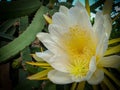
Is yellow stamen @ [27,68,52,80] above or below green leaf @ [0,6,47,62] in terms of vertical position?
below

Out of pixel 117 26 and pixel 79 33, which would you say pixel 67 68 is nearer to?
pixel 79 33

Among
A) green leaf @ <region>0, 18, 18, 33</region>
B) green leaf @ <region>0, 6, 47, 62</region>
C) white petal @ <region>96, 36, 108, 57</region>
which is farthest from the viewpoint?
green leaf @ <region>0, 18, 18, 33</region>

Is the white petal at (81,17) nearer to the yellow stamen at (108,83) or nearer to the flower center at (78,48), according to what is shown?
the flower center at (78,48)

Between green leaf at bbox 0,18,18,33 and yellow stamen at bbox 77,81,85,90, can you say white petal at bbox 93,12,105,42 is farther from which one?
green leaf at bbox 0,18,18,33

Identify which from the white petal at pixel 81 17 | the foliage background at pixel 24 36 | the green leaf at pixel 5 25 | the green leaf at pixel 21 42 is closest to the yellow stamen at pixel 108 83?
the foliage background at pixel 24 36

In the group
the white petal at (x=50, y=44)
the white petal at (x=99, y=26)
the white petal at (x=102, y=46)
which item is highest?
the white petal at (x=99, y=26)

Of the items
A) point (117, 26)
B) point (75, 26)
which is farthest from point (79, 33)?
point (117, 26)

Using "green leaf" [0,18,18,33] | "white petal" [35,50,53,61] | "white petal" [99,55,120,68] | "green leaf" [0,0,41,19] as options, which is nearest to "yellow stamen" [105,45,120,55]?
"white petal" [99,55,120,68]
